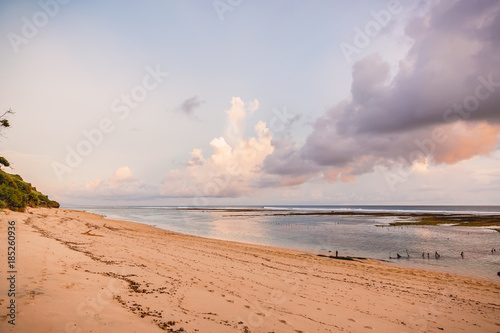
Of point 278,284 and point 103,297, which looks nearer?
point 103,297

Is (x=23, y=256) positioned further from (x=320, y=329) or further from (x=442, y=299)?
(x=442, y=299)

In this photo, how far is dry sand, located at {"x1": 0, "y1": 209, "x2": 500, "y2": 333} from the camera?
6.13 metres

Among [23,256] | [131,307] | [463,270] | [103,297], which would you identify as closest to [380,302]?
[131,307]

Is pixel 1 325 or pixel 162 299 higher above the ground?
pixel 1 325

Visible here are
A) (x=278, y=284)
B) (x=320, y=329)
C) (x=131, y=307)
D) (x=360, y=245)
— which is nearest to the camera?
(x=131, y=307)

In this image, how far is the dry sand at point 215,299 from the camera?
20.1 feet

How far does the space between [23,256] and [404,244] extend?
42.4 metres

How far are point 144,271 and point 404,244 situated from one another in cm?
3802

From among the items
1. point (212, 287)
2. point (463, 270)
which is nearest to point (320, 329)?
point (212, 287)

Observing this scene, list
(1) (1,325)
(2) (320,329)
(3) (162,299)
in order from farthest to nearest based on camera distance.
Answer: (3) (162,299) → (2) (320,329) → (1) (1,325)

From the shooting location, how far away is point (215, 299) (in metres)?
9.04

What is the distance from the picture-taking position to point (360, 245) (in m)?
35.1

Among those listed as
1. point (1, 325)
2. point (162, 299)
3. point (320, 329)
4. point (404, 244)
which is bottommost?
point (404, 244)

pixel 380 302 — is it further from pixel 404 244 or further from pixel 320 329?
pixel 404 244
